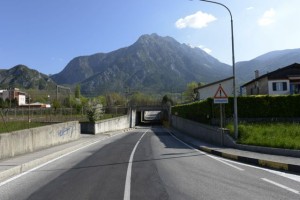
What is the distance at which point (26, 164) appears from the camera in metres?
14.4

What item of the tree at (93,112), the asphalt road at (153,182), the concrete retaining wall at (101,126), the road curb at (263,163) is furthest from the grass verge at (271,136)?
the tree at (93,112)

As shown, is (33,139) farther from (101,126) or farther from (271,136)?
(101,126)

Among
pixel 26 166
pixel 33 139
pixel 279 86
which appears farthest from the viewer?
pixel 279 86

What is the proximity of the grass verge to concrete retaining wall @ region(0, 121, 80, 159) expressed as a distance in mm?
10727

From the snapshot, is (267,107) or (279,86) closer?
(267,107)

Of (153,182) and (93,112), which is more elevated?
(93,112)

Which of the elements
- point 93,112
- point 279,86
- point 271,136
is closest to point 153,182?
point 271,136

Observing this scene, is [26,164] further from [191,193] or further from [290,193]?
[290,193]

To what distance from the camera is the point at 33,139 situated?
20.6m

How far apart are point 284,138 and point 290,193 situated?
1029 cm

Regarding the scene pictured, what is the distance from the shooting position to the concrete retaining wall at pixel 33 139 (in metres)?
16.7

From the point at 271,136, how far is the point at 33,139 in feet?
40.4

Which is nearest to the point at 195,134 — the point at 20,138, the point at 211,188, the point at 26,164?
the point at 20,138

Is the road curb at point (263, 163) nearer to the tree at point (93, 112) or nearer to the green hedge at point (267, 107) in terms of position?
the green hedge at point (267, 107)
